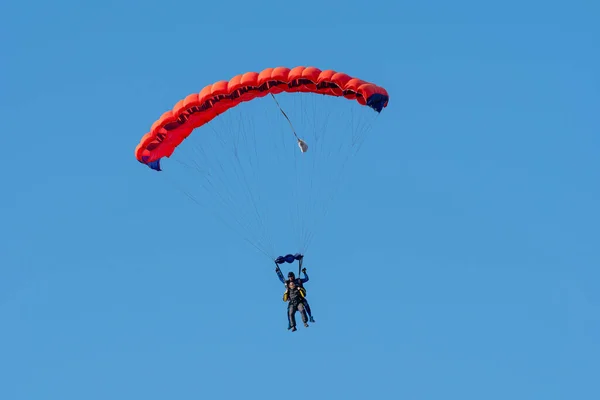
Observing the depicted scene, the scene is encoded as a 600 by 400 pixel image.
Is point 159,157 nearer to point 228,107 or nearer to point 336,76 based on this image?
point 228,107

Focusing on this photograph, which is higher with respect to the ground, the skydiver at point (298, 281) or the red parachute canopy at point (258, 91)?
the red parachute canopy at point (258, 91)

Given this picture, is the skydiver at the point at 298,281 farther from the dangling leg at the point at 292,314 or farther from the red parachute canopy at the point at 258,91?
the red parachute canopy at the point at 258,91

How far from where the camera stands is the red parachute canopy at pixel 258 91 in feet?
115

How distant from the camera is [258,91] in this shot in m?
35.2

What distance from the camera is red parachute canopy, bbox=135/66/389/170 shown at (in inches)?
1375

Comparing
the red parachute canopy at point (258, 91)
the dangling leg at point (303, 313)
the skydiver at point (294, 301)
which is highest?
the red parachute canopy at point (258, 91)

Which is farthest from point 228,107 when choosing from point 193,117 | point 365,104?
point 365,104

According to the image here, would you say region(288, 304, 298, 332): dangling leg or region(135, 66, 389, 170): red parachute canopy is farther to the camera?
region(288, 304, 298, 332): dangling leg

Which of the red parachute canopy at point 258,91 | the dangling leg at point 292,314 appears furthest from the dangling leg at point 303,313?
the red parachute canopy at point 258,91

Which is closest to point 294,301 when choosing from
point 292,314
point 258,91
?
point 292,314

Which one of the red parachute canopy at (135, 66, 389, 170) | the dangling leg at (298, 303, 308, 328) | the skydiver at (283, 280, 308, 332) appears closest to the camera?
the red parachute canopy at (135, 66, 389, 170)

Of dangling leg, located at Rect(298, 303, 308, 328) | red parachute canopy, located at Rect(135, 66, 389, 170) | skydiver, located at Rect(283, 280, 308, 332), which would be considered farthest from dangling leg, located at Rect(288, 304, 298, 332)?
red parachute canopy, located at Rect(135, 66, 389, 170)

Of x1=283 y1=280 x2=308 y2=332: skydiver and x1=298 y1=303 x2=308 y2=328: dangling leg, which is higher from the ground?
x1=283 y1=280 x2=308 y2=332: skydiver

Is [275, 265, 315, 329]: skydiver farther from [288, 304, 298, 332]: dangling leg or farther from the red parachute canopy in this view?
the red parachute canopy
